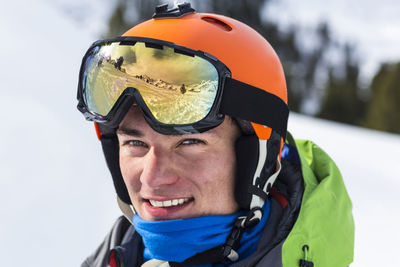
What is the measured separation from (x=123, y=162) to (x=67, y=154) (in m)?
2.63

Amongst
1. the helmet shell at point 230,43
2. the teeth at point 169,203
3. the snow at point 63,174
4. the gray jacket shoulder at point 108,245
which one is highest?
the helmet shell at point 230,43

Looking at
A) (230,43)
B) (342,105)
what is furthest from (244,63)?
(342,105)

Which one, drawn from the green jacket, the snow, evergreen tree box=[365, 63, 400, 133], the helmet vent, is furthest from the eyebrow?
evergreen tree box=[365, 63, 400, 133]

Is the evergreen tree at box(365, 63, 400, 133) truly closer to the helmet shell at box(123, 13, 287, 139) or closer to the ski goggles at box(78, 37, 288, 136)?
the helmet shell at box(123, 13, 287, 139)

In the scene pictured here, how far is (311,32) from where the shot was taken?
31.5 metres

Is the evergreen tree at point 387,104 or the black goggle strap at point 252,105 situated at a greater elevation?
the black goggle strap at point 252,105

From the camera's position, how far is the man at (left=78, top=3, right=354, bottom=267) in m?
1.70

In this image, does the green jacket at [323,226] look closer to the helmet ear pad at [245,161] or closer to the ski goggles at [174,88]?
the helmet ear pad at [245,161]

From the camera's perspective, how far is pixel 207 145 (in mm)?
1734

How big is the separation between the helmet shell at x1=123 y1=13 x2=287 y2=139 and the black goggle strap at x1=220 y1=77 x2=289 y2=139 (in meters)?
0.04

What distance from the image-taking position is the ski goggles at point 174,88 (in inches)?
66.1

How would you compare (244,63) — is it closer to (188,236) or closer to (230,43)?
(230,43)

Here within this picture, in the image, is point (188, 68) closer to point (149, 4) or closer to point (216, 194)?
point (216, 194)

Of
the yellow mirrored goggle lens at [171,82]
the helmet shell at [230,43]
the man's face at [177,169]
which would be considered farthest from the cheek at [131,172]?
the helmet shell at [230,43]
